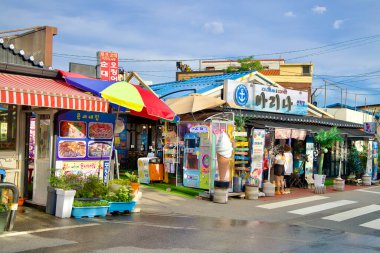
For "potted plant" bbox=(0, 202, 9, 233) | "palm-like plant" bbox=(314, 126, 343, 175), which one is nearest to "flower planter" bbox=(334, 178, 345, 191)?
"palm-like plant" bbox=(314, 126, 343, 175)

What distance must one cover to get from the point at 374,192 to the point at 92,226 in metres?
13.4

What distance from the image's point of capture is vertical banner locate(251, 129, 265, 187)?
1468 cm

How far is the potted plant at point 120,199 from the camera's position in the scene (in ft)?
32.4

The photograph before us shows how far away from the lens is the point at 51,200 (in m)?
9.31

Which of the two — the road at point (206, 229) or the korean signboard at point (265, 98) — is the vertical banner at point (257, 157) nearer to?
the road at point (206, 229)

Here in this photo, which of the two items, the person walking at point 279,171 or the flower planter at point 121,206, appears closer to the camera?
the flower planter at point 121,206

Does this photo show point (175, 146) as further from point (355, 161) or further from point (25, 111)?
point (355, 161)

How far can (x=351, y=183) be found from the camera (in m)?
20.5

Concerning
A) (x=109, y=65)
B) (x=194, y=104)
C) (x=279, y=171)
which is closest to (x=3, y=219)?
(x=194, y=104)

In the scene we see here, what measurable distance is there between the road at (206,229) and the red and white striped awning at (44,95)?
243 cm

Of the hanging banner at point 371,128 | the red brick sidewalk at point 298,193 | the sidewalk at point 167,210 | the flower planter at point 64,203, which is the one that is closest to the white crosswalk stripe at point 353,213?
the sidewalk at point 167,210

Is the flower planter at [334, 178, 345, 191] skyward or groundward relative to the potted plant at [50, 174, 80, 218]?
groundward

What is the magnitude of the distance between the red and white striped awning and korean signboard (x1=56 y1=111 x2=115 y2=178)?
0.82m

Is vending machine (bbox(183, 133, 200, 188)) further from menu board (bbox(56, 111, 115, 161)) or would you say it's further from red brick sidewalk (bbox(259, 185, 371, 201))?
menu board (bbox(56, 111, 115, 161))
